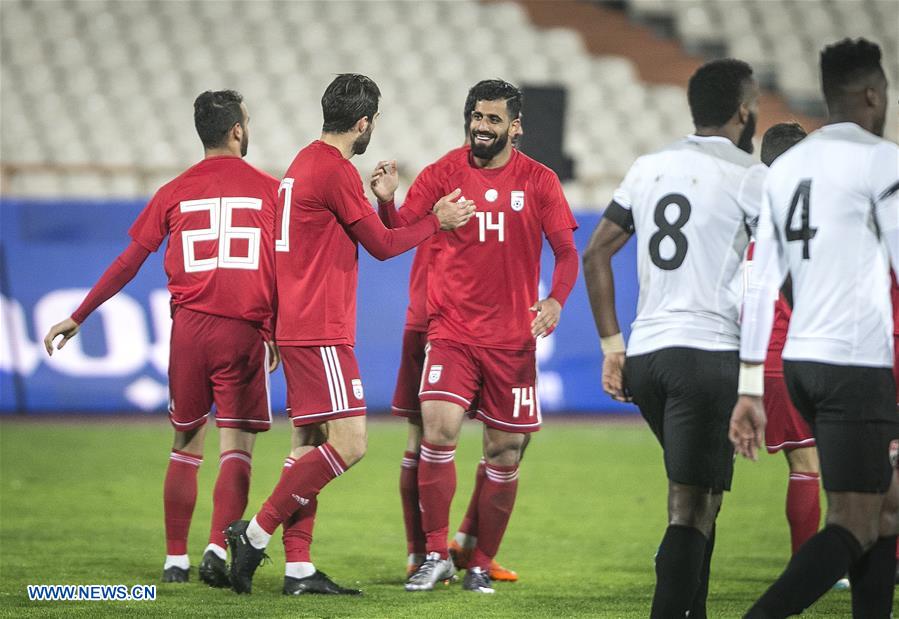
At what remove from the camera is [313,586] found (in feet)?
20.1

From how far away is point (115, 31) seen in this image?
64.3 feet

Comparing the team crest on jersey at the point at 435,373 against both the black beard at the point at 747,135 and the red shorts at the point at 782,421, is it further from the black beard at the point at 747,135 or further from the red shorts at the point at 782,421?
the black beard at the point at 747,135

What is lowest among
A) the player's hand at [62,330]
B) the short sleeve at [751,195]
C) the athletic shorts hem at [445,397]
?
the athletic shorts hem at [445,397]

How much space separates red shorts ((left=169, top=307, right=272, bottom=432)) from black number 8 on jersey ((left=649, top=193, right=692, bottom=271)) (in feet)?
8.10

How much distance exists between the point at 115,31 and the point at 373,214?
14.8m

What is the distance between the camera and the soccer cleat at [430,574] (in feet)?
20.6

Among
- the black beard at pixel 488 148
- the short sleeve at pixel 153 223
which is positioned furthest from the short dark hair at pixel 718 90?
the short sleeve at pixel 153 223

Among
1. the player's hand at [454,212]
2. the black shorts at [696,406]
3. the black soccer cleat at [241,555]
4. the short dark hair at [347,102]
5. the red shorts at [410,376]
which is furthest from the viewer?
the red shorts at [410,376]

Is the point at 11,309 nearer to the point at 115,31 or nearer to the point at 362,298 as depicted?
the point at 362,298

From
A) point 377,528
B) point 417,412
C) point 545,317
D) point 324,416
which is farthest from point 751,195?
point 377,528

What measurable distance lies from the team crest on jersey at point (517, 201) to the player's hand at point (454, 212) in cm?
41

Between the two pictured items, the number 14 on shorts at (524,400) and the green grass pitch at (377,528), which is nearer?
the green grass pitch at (377,528)

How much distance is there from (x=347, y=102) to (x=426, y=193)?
2.68 feet

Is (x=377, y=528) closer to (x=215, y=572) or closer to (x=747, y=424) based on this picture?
(x=215, y=572)
